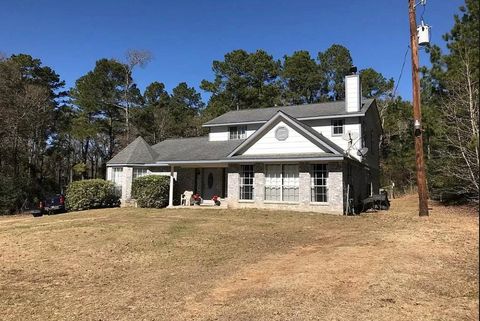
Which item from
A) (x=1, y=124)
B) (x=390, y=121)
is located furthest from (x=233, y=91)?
(x=1, y=124)

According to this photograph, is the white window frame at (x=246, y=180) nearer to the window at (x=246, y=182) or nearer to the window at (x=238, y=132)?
the window at (x=246, y=182)

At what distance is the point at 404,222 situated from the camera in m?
15.5

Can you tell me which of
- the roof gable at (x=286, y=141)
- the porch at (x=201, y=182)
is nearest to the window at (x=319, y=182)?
the roof gable at (x=286, y=141)

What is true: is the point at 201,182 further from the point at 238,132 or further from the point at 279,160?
the point at 279,160

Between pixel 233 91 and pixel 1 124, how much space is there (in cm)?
2781

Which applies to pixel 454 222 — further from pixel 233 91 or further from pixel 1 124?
pixel 233 91

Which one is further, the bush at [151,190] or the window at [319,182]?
the bush at [151,190]

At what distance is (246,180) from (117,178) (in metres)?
10.7

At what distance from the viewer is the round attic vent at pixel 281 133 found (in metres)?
22.0

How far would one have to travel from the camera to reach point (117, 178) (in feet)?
93.1

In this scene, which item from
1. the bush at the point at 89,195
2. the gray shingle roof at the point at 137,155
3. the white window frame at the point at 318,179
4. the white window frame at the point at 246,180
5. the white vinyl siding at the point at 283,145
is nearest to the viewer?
the white window frame at the point at 318,179

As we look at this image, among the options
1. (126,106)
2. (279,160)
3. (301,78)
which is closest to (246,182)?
(279,160)

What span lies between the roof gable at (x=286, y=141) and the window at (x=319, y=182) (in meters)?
0.90

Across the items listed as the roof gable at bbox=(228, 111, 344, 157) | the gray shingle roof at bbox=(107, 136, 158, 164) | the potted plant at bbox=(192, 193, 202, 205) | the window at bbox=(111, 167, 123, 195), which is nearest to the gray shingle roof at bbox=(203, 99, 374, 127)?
the roof gable at bbox=(228, 111, 344, 157)
